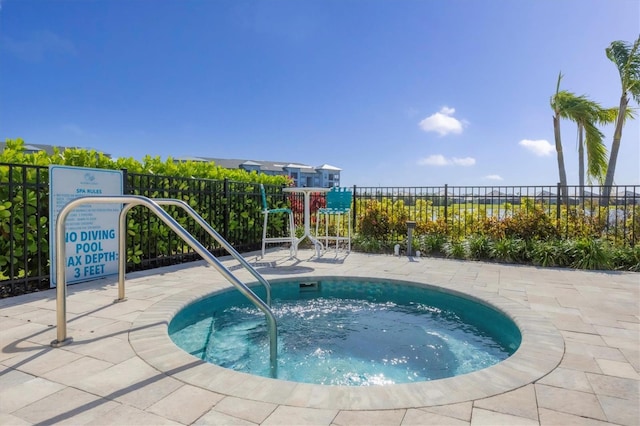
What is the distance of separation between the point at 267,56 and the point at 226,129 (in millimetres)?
14082

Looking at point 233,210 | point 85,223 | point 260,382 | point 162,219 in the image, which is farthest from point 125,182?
point 260,382

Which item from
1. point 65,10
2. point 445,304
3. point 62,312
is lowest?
point 445,304

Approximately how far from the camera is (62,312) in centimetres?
241

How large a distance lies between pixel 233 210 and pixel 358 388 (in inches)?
219

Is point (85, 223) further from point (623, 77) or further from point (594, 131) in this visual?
point (594, 131)

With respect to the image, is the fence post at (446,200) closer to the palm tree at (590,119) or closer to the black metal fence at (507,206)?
the black metal fence at (507,206)

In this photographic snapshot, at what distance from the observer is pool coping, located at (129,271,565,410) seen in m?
1.72

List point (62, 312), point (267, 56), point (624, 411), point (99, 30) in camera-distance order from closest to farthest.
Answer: point (624, 411) → point (62, 312) → point (99, 30) → point (267, 56)

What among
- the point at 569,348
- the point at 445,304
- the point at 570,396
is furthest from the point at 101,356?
the point at 445,304

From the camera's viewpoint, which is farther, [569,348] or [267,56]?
[267,56]

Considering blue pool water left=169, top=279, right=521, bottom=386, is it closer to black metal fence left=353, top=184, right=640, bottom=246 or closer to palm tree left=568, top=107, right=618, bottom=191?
black metal fence left=353, top=184, right=640, bottom=246

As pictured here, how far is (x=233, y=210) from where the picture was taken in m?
6.99

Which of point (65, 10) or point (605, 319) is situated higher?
point (65, 10)

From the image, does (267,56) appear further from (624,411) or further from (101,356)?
(624,411)
